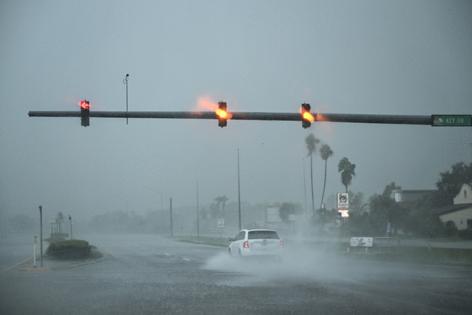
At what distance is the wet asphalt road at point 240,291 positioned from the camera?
1300 centimetres

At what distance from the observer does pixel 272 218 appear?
96.1 metres

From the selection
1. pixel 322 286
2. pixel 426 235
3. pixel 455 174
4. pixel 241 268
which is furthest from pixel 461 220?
pixel 322 286

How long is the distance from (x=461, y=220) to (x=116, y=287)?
58.4 meters

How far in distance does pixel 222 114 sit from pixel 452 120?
6515 millimetres

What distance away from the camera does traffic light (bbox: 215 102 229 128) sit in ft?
56.8

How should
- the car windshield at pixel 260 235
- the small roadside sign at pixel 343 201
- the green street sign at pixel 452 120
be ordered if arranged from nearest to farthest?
the green street sign at pixel 452 120, the car windshield at pixel 260 235, the small roadside sign at pixel 343 201

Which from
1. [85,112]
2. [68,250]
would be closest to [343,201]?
[68,250]

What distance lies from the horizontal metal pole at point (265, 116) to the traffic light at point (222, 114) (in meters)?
→ 0.17

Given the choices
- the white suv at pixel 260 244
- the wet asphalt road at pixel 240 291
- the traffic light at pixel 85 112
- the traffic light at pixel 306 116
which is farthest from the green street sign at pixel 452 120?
the white suv at pixel 260 244

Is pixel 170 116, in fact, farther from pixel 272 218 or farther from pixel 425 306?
pixel 272 218

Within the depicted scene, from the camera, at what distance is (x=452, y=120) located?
57.7 feet

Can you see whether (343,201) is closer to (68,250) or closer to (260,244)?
(260,244)

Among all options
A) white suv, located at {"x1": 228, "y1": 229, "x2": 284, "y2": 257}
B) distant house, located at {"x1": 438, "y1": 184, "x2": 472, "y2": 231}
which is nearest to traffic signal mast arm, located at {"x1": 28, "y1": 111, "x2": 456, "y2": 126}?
white suv, located at {"x1": 228, "y1": 229, "x2": 284, "y2": 257}

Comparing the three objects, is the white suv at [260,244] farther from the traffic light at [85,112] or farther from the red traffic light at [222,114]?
the traffic light at [85,112]
